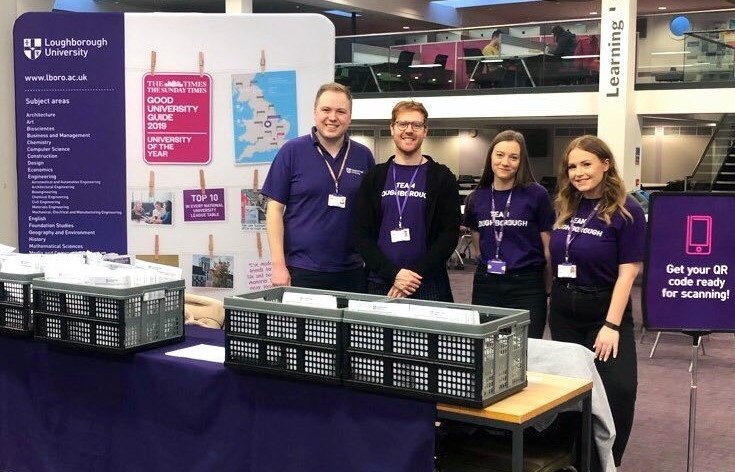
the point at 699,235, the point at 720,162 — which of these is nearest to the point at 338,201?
the point at 699,235

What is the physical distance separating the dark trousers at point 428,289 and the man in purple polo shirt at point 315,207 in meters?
0.25

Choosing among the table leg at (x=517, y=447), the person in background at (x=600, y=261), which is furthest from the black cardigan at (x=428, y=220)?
the table leg at (x=517, y=447)

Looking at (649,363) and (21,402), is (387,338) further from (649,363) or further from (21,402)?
(649,363)

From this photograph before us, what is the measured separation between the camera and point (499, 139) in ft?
11.7

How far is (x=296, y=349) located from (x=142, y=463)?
777 mm

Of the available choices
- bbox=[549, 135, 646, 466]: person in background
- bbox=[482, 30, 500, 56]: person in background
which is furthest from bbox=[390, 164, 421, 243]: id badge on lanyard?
bbox=[482, 30, 500, 56]: person in background

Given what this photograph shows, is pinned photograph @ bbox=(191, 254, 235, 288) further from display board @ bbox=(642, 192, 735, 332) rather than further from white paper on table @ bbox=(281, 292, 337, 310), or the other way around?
display board @ bbox=(642, 192, 735, 332)

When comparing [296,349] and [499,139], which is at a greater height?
[499,139]

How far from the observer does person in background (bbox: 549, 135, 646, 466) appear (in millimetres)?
3186

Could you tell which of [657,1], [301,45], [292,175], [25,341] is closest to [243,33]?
[301,45]

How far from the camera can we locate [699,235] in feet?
10.6

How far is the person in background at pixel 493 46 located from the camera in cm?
1421

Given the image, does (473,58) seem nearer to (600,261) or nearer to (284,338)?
(600,261)

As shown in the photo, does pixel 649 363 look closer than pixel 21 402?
No
